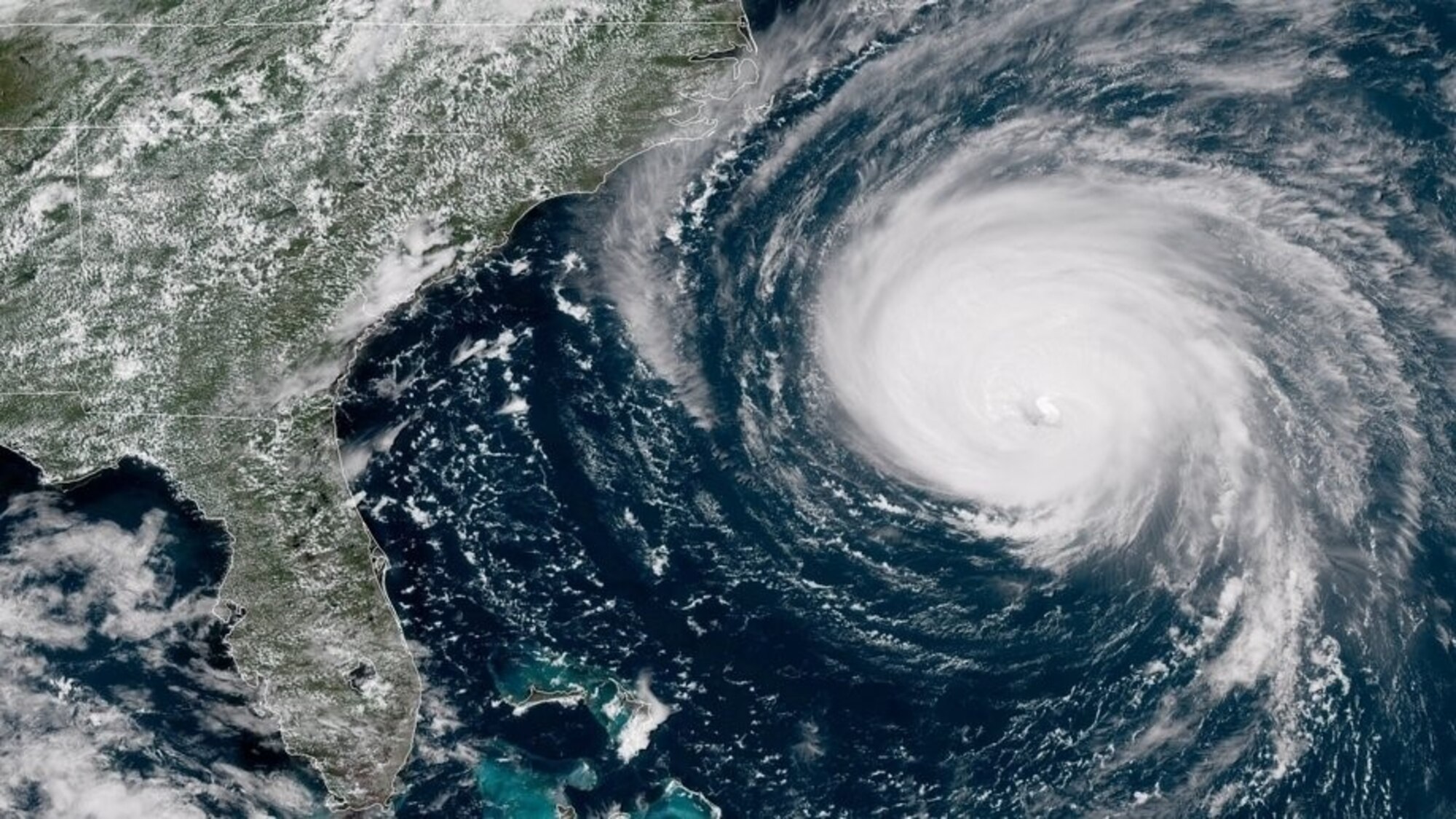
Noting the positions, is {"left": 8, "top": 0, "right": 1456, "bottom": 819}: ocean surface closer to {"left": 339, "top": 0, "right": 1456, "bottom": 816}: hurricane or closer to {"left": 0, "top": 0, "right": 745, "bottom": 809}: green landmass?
{"left": 339, "top": 0, "right": 1456, "bottom": 816}: hurricane

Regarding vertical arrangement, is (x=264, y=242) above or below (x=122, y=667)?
above

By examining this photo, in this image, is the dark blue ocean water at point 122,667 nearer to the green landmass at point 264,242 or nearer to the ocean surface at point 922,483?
the ocean surface at point 922,483

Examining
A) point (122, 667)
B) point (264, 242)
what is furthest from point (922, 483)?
point (122, 667)

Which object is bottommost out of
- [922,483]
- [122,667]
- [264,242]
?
[922,483]

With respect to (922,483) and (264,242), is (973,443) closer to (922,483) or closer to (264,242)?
(922,483)

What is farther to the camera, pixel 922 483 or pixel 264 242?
pixel 264 242

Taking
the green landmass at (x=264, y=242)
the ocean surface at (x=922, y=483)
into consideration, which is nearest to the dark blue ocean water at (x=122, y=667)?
the ocean surface at (x=922, y=483)

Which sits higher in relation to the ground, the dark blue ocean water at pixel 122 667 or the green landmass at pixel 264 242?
the green landmass at pixel 264 242

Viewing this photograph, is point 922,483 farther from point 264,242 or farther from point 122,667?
point 122,667
